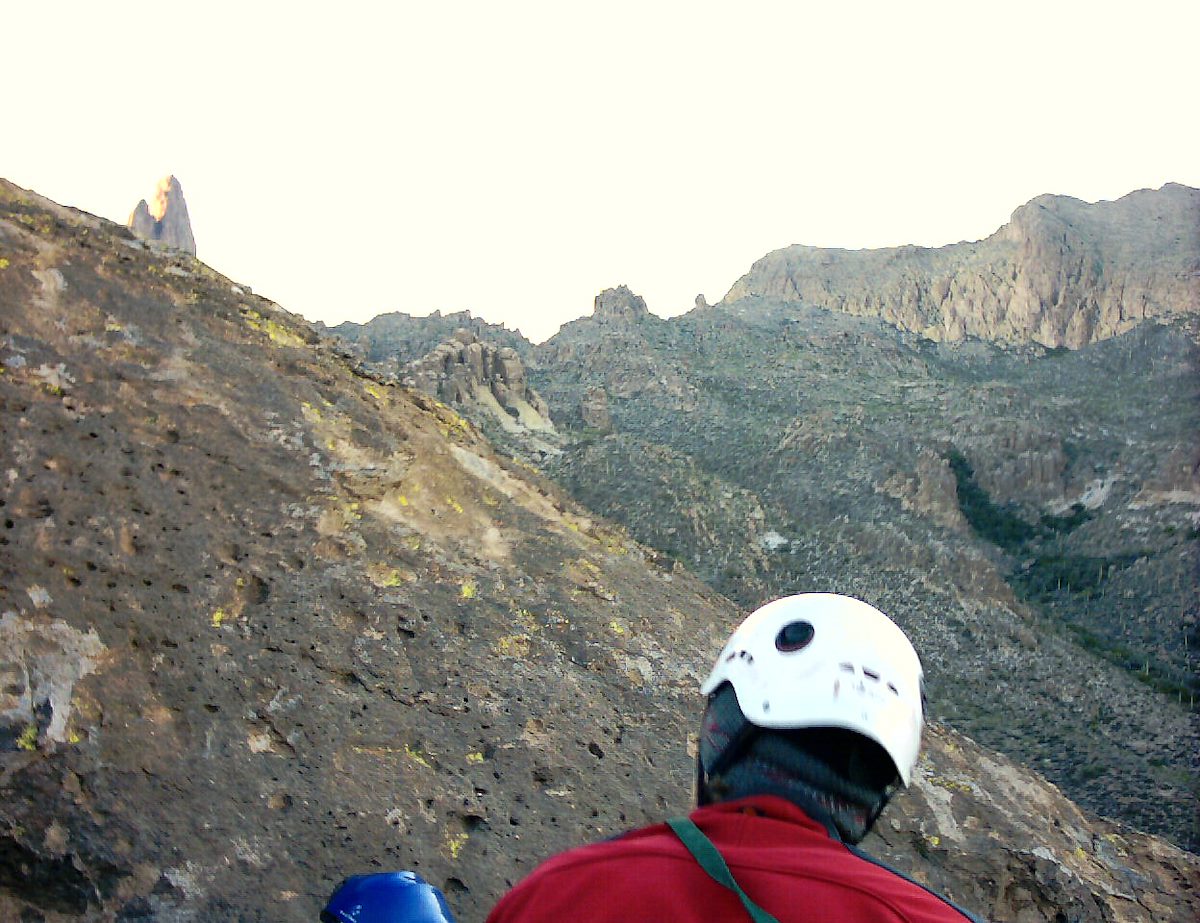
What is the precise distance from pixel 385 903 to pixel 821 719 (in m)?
3.22

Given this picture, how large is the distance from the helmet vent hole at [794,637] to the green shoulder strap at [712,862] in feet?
3.37

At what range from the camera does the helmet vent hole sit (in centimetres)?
321

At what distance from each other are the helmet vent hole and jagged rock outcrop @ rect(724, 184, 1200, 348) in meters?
129

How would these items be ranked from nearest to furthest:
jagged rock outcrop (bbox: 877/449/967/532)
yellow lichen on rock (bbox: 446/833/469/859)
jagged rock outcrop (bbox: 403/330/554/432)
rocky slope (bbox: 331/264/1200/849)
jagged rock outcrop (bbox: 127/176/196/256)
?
yellow lichen on rock (bbox: 446/833/469/859) < rocky slope (bbox: 331/264/1200/849) < jagged rock outcrop (bbox: 877/449/967/532) < jagged rock outcrop (bbox: 403/330/554/432) < jagged rock outcrop (bbox: 127/176/196/256)

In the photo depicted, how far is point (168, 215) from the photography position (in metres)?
97.9

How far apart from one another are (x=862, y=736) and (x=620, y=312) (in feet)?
313

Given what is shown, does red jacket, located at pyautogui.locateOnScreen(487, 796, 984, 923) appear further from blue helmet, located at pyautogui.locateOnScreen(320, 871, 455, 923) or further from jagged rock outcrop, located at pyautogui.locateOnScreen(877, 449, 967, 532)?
jagged rock outcrop, located at pyautogui.locateOnScreen(877, 449, 967, 532)

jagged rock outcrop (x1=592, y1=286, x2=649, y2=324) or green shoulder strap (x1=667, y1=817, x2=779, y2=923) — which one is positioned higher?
jagged rock outcrop (x1=592, y1=286, x2=649, y2=324)

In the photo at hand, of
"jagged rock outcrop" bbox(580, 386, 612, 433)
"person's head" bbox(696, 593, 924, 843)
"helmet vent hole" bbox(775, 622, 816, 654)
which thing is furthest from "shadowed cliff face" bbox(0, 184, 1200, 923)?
"jagged rock outcrop" bbox(580, 386, 612, 433)

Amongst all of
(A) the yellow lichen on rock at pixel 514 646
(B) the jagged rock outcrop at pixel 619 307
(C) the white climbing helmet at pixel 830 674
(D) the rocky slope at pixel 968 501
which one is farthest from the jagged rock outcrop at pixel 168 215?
(C) the white climbing helmet at pixel 830 674

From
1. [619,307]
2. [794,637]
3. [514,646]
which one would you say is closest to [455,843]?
[514,646]

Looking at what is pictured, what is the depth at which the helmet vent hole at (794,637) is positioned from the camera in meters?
3.21

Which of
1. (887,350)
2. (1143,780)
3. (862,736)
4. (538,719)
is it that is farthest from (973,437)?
(862,736)

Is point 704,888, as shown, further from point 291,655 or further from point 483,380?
point 483,380
